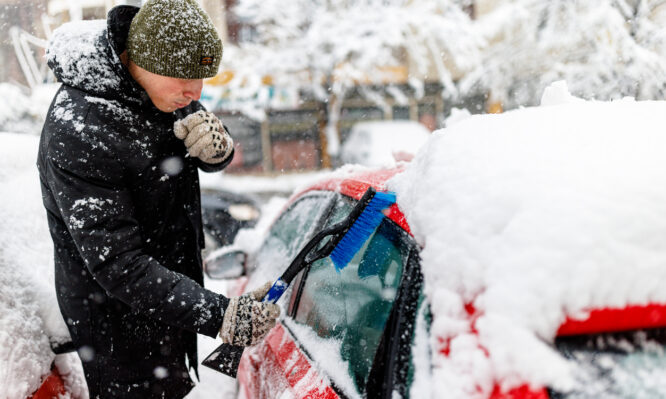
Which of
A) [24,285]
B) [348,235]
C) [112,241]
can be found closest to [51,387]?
[24,285]

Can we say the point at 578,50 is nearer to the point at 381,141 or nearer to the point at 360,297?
the point at 381,141

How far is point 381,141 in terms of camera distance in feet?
35.7

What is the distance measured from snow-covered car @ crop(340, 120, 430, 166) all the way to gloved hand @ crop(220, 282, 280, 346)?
8.49 m

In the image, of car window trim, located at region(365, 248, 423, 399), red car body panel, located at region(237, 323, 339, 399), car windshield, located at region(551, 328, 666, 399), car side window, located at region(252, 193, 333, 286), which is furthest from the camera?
car side window, located at region(252, 193, 333, 286)

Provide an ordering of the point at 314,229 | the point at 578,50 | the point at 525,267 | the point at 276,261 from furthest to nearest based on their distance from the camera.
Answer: the point at 578,50 → the point at 276,261 → the point at 314,229 → the point at 525,267

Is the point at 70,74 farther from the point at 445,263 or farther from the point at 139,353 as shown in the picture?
the point at 445,263

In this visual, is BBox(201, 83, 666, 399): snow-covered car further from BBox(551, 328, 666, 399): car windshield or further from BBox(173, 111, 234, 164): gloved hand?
BBox(173, 111, 234, 164): gloved hand

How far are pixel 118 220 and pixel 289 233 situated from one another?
0.93m

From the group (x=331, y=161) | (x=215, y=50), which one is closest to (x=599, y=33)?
(x=215, y=50)

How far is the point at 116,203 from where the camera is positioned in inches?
64.3

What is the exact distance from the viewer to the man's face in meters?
1.79

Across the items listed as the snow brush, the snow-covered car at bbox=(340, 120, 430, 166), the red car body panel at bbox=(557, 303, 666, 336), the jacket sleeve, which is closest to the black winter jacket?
the jacket sleeve

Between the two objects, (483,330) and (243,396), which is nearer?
(483,330)

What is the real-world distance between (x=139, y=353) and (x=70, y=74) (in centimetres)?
100
